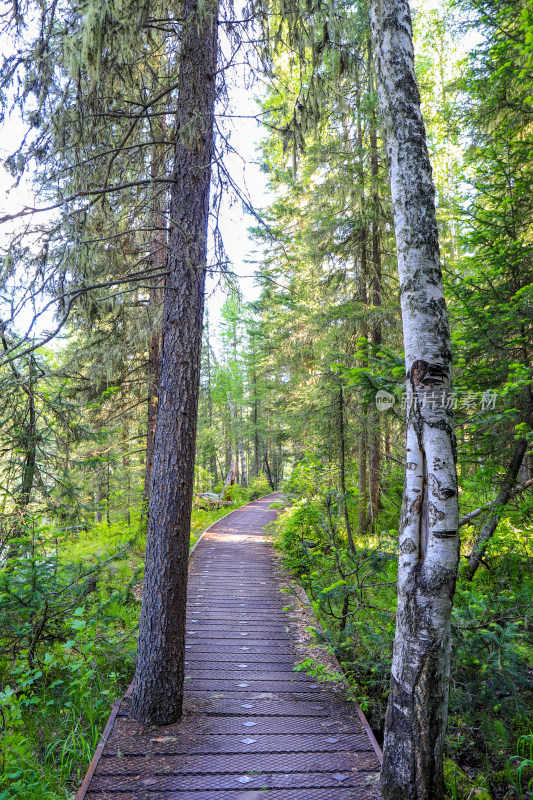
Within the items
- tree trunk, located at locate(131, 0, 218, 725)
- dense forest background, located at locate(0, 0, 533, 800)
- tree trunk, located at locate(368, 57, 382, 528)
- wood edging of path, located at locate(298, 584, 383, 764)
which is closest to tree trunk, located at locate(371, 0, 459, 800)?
dense forest background, located at locate(0, 0, 533, 800)

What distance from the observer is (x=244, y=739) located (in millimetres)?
3801

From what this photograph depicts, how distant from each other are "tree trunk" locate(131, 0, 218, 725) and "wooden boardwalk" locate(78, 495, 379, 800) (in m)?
0.37

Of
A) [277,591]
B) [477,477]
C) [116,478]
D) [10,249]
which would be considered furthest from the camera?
[116,478]

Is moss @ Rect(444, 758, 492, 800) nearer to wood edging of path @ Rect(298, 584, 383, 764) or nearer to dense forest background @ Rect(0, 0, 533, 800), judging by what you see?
dense forest background @ Rect(0, 0, 533, 800)

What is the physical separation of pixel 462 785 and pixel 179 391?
386cm

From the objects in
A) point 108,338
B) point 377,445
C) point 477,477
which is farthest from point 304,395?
point 477,477

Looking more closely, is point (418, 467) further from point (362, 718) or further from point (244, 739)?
point (244, 739)

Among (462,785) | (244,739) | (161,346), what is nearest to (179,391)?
(161,346)

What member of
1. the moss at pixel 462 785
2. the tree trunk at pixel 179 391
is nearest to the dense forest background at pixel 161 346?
the moss at pixel 462 785

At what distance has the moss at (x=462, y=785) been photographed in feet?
10.5

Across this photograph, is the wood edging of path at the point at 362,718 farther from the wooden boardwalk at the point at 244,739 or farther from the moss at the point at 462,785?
the moss at the point at 462,785

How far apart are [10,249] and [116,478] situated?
8959mm

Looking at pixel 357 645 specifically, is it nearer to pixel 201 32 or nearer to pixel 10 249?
pixel 10 249

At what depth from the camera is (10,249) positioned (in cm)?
390
